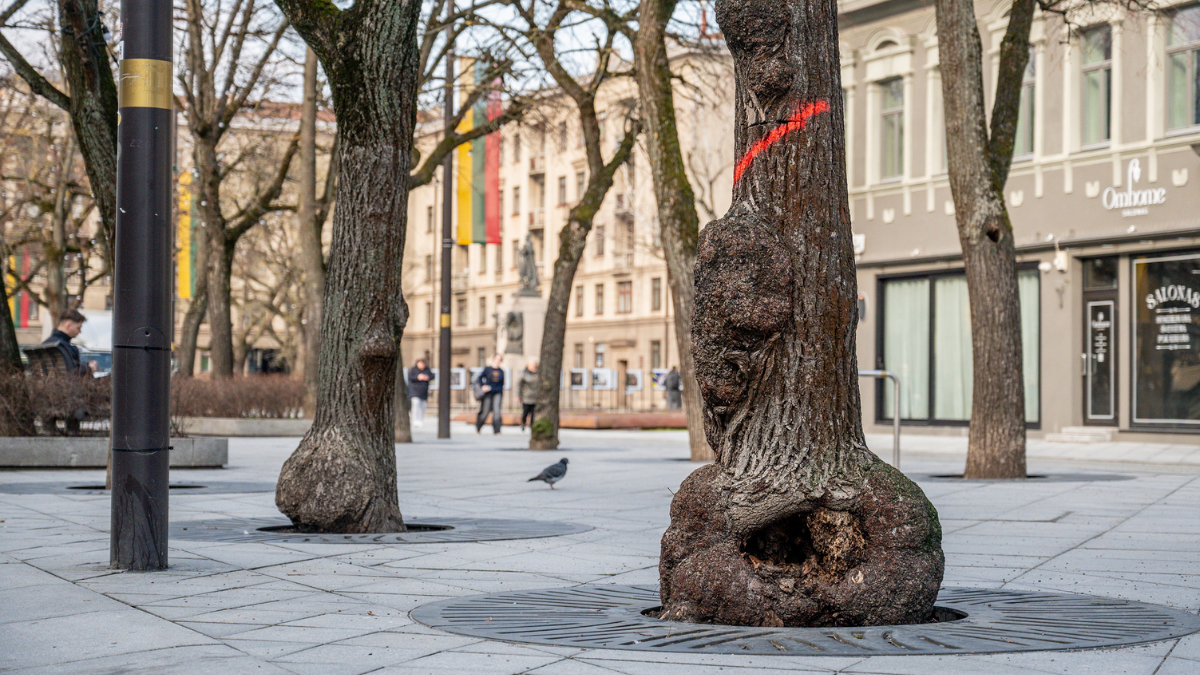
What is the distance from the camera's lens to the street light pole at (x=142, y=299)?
23.9 feet

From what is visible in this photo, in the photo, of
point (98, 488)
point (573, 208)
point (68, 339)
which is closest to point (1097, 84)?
point (573, 208)

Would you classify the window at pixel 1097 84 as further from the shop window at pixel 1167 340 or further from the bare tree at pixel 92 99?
the bare tree at pixel 92 99

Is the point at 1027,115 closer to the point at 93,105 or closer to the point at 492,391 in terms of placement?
the point at 492,391

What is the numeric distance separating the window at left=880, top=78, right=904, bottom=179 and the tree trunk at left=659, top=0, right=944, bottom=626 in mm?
25882

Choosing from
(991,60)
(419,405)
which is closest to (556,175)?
(419,405)

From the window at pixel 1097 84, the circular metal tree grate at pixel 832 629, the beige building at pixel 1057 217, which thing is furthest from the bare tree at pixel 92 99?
the window at pixel 1097 84

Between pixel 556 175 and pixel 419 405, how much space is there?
42573 mm

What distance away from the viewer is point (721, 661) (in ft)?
15.3

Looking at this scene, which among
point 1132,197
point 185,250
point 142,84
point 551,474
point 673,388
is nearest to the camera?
point 142,84

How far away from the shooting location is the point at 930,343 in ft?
99.2

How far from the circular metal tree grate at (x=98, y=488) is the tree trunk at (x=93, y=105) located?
249cm

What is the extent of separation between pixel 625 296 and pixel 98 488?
5594 cm

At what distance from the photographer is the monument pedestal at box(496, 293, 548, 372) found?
39.4 metres

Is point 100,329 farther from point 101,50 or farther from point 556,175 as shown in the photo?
point 101,50
